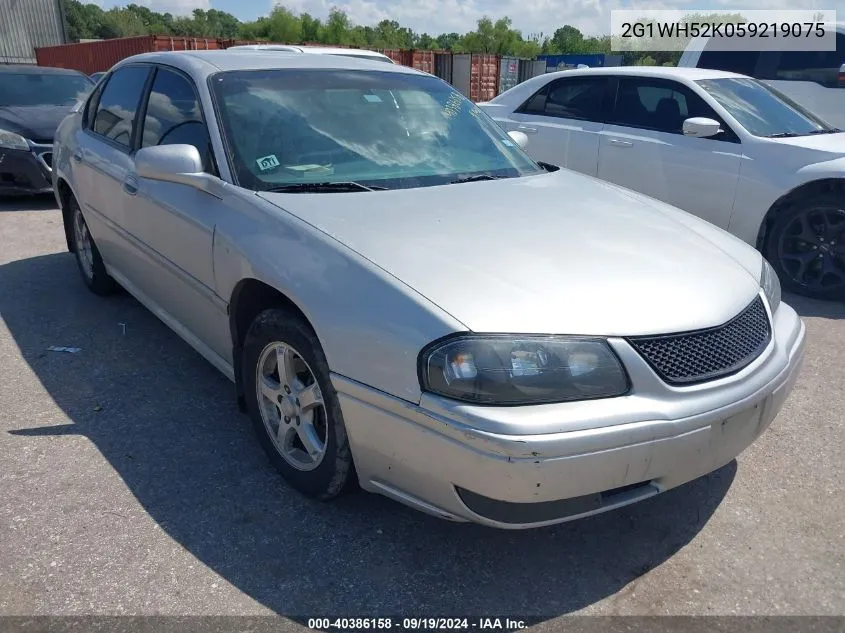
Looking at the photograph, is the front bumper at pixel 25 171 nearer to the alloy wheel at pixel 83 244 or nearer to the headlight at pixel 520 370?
the alloy wheel at pixel 83 244

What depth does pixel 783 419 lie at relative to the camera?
3.46 m

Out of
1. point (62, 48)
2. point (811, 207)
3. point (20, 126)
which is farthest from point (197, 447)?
point (62, 48)

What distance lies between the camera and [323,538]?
2572 millimetres

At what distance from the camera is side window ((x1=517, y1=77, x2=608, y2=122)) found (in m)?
6.59

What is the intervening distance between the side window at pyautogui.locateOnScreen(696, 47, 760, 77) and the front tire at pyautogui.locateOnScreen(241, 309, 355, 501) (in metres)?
7.02

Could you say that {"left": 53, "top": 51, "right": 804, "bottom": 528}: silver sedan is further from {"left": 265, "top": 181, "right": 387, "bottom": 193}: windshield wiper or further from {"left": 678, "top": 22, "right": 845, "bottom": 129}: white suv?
{"left": 678, "top": 22, "right": 845, "bottom": 129}: white suv

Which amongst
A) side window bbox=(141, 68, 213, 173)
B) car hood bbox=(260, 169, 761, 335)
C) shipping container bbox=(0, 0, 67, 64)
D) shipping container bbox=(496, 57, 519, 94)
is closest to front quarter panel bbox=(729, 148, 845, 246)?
car hood bbox=(260, 169, 761, 335)

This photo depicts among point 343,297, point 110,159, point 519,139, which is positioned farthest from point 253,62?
point 343,297

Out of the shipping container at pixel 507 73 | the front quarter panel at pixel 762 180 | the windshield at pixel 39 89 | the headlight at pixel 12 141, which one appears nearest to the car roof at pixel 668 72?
the front quarter panel at pixel 762 180

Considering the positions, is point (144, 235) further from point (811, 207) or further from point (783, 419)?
point (811, 207)

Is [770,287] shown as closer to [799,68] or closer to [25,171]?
[799,68]

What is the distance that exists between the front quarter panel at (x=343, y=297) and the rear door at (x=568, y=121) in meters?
4.10

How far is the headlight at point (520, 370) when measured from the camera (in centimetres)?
206

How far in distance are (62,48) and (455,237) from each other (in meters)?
34.3
